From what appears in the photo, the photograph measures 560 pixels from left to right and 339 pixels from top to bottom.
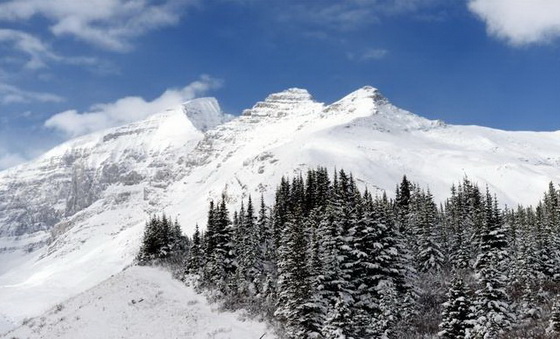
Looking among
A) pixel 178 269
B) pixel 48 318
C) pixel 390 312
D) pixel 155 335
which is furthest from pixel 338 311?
pixel 178 269

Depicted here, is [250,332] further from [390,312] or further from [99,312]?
[99,312]

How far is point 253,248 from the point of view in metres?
68.5

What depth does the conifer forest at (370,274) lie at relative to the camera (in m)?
41.9

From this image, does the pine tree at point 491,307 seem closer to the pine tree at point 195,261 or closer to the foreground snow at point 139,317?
the foreground snow at point 139,317

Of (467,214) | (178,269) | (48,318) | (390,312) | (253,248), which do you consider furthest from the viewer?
(467,214)

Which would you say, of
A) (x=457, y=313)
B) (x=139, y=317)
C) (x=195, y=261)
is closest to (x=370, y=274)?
(x=457, y=313)

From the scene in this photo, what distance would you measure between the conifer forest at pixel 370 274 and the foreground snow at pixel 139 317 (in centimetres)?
249

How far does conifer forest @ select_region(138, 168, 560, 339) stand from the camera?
41875 mm

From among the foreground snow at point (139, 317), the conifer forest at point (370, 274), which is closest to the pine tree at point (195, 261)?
the conifer forest at point (370, 274)

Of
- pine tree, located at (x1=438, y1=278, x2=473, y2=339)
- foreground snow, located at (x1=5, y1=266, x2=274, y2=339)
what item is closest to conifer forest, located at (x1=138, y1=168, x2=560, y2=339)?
pine tree, located at (x1=438, y1=278, x2=473, y2=339)

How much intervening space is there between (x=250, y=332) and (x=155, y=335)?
8.68 metres

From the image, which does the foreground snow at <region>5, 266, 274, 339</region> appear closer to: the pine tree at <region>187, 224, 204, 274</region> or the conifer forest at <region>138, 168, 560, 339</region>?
the conifer forest at <region>138, 168, 560, 339</region>

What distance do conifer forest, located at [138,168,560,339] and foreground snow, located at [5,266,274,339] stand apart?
8.19ft

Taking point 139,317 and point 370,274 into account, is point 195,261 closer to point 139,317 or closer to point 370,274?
point 139,317
